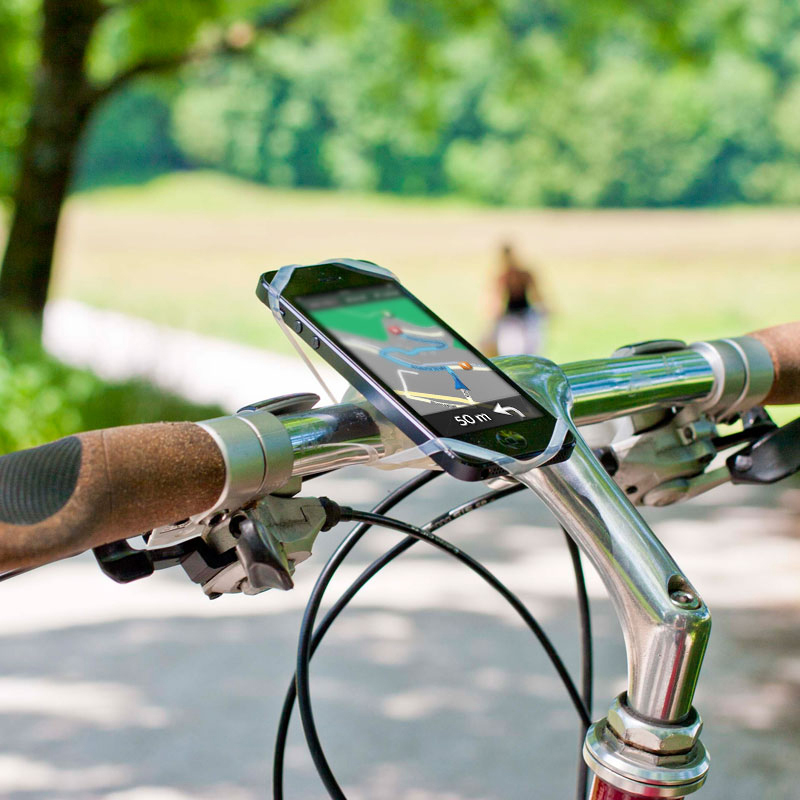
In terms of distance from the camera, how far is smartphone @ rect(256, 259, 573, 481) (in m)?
0.70

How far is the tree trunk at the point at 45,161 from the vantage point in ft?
21.6

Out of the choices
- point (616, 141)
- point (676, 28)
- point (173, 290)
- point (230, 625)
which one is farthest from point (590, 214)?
point (230, 625)

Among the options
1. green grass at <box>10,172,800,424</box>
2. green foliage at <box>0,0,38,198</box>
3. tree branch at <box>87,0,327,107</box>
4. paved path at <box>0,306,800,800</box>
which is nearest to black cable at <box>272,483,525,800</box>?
paved path at <box>0,306,800,800</box>

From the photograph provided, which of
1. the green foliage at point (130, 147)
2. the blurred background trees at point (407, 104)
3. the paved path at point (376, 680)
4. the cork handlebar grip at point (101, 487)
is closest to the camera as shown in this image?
the cork handlebar grip at point (101, 487)

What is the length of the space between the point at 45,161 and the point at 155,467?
668cm

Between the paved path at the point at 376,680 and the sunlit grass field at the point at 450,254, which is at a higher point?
the paved path at the point at 376,680

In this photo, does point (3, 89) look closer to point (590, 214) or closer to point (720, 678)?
point (720, 678)

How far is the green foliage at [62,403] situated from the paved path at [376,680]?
1589 millimetres

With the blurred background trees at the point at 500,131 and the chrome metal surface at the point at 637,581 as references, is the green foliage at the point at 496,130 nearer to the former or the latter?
the blurred background trees at the point at 500,131

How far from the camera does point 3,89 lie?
7.20 meters

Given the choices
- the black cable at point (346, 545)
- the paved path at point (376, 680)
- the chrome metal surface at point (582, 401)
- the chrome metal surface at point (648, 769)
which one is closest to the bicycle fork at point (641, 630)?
the chrome metal surface at point (648, 769)

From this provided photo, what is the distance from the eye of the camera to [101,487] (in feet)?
2.08

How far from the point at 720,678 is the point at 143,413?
369 centimetres

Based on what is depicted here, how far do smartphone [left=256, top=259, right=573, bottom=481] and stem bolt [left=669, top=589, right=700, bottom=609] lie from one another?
131 millimetres
